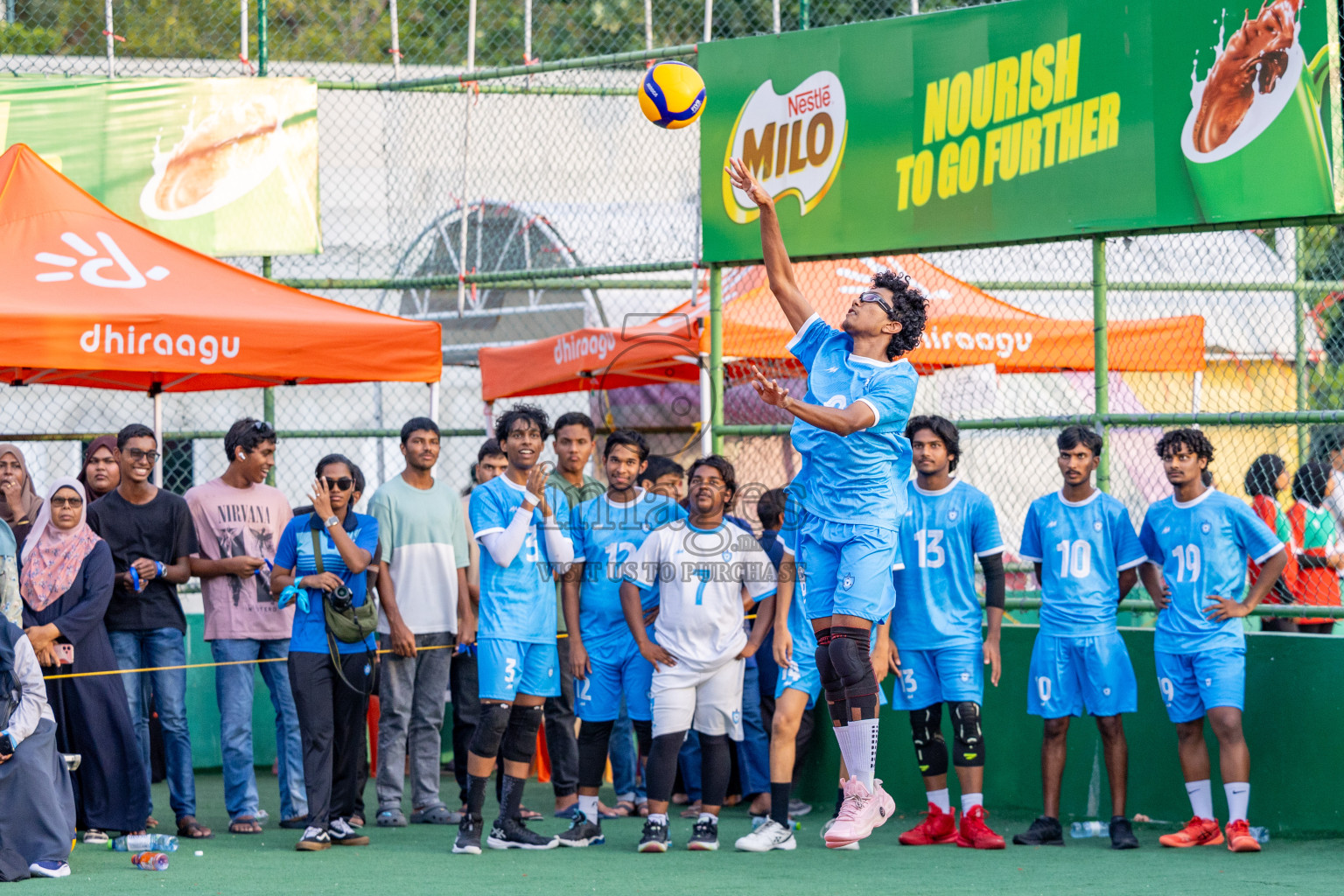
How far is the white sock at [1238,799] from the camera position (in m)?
7.44

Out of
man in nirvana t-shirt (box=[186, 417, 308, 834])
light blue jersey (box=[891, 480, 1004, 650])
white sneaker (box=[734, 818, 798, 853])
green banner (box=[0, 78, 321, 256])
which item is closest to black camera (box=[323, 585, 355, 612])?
man in nirvana t-shirt (box=[186, 417, 308, 834])

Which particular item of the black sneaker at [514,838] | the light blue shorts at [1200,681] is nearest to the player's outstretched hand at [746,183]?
the light blue shorts at [1200,681]

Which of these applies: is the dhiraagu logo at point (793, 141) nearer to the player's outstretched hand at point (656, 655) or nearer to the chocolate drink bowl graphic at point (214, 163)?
the player's outstretched hand at point (656, 655)

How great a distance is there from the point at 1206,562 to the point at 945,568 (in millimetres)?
1310

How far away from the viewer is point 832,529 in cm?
625

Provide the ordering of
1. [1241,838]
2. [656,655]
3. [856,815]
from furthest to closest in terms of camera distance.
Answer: [656,655] < [1241,838] < [856,815]

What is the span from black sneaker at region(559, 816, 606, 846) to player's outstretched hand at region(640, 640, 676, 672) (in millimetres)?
894

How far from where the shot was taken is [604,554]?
7965mm

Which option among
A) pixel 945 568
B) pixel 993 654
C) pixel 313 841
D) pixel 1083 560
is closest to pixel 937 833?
pixel 993 654

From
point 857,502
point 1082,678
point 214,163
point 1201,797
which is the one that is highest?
point 214,163

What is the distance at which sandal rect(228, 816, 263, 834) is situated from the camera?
827cm

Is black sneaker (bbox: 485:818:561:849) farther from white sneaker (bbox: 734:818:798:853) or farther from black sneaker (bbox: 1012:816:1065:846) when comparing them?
black sneaker (bbox: 1012:816:1065:846)

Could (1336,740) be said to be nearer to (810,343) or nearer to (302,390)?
(810,343)

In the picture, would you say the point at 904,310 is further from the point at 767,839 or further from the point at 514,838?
the point at 514,838
